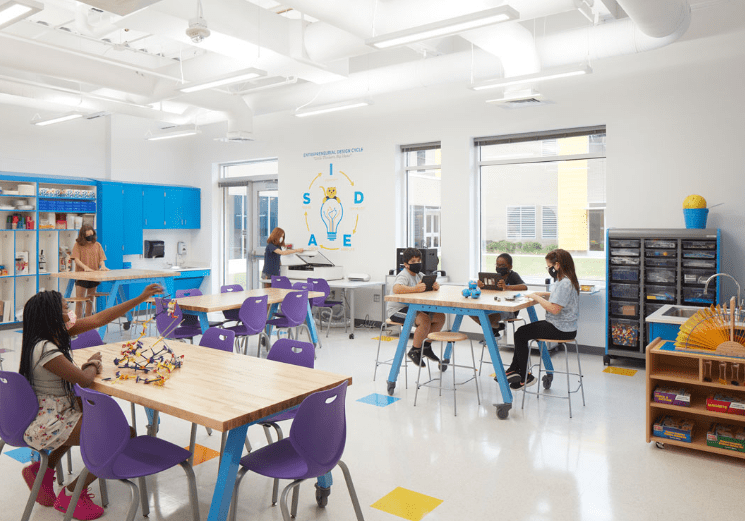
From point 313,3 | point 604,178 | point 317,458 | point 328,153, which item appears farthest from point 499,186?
point 317,458

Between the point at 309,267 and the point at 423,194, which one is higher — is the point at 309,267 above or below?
below

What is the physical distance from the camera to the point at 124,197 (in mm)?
9695

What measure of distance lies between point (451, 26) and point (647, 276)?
368 cm

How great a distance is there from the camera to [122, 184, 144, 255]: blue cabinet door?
9.74 m

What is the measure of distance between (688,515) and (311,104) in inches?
262

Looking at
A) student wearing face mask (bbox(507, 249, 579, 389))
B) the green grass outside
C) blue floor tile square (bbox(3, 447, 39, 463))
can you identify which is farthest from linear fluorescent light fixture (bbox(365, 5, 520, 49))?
the green grass outside

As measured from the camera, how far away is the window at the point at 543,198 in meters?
6.99

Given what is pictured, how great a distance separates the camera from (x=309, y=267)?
850 cm

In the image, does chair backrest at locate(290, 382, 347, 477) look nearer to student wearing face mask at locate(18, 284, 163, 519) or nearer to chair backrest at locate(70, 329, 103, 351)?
student wearing face mask at locate(18, 284, 163, 519)

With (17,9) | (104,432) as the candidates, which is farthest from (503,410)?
(17,9)

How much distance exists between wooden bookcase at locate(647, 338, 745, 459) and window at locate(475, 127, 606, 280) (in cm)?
307

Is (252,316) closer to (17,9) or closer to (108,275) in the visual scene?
(108,275)

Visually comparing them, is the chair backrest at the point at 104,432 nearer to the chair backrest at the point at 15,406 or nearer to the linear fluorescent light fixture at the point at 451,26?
the chair backrest at the point at 15,406

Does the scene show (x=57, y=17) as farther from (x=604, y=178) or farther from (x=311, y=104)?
(x=604, y=178)
